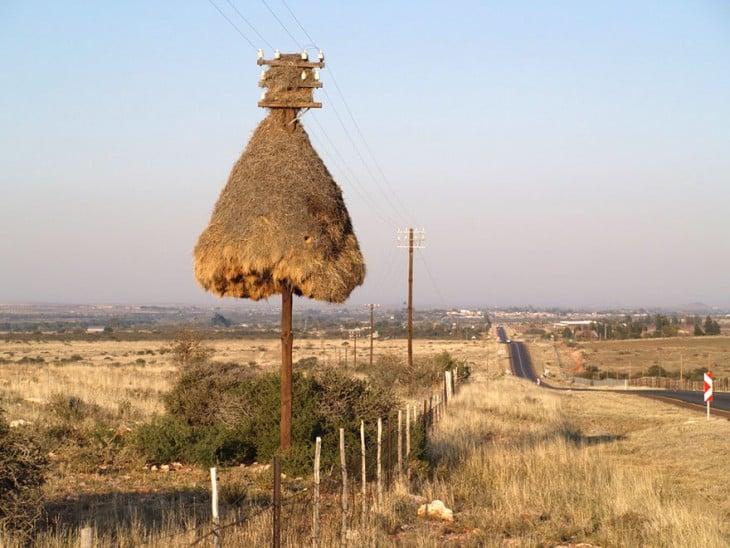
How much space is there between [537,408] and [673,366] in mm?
52173

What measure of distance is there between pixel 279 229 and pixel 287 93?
224 cm

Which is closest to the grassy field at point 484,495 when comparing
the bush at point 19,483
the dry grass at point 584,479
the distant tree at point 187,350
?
the dry grass at point 584,479

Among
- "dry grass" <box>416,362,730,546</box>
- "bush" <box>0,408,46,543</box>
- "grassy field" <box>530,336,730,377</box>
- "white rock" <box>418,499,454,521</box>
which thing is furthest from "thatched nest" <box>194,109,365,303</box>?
"grassy field" <box>530,336,730,377</box>

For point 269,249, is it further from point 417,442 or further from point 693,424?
point 693,424

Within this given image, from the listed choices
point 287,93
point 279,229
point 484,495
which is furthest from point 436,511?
point 287,93

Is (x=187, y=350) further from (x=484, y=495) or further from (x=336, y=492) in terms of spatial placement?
(x=336, y=492)

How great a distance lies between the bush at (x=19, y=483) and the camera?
25.7ft

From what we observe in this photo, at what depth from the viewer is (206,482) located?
1323 centimetres

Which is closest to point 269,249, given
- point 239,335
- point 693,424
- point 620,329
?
point 693,424

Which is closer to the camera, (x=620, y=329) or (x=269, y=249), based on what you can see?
(x=269, y=249)

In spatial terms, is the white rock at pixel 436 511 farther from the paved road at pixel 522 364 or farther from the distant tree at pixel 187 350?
the paved road at pixel 522 364

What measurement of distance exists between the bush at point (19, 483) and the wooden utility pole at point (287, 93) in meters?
4.64

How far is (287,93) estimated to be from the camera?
12672 mm

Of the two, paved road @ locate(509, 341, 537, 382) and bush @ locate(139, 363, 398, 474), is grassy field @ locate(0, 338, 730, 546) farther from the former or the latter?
paved road @ locate(509, 341, 537, 382)
